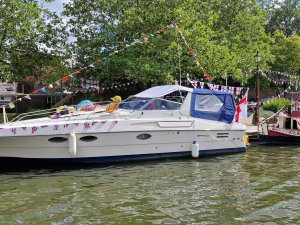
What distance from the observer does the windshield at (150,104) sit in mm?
13188

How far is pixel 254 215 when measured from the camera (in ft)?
24.2

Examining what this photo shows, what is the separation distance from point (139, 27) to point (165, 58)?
3.16 meters

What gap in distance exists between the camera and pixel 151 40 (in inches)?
870

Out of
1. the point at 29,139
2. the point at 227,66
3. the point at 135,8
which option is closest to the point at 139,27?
the point at 135,8

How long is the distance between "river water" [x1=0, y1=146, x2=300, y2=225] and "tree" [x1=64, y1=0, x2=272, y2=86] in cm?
969

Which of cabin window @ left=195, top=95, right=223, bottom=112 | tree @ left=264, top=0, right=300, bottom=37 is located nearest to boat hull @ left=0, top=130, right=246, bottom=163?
cabin window @ left=195, top=95, right=223, bottom=112

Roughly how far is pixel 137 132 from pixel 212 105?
3274 millimetres

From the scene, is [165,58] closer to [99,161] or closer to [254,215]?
[99,161]

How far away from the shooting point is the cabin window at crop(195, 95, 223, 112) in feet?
45.8

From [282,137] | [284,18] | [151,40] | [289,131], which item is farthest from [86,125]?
[284,18]

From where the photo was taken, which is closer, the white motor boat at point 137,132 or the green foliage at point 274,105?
the white motor boat at point 137,132

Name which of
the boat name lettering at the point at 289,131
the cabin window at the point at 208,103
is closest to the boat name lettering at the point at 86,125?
the cabin window at the point at 208,103

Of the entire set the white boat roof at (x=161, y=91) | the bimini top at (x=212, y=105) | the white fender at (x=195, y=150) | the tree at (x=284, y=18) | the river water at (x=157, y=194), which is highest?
the tree at (x=284, y=18)

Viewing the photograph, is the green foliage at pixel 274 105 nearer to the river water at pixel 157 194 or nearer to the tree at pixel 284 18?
the river water at pixel 157 194
